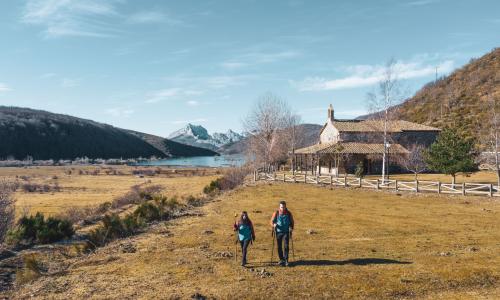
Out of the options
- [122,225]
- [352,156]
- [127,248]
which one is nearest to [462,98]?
[352,156]

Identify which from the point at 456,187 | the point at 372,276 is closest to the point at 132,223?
the point at 372,276

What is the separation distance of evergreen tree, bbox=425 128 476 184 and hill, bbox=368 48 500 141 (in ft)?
180

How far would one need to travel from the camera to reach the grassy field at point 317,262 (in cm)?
1320

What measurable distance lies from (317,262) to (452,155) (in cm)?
3268

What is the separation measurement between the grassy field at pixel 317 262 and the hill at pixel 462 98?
259ft

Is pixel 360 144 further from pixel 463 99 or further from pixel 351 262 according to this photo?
pixel 463 99

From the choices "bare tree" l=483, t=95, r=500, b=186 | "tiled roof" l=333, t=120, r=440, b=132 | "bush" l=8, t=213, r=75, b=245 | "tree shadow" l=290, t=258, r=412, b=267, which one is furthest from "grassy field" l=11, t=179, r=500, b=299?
"tiled roof" l=333, t=120, r=440, b=132

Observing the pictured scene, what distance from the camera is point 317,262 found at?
53.2ft

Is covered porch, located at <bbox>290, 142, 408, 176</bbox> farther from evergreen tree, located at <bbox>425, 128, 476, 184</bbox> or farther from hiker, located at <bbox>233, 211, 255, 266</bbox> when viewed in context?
hiker, located at <bbox>233, 211, 255, 266</bbox>

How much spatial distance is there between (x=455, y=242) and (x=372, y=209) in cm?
1188

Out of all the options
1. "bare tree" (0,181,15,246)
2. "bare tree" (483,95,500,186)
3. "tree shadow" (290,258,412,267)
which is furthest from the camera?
"bare tree" (483,95,500,186)

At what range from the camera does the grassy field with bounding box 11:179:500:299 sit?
43.3ft

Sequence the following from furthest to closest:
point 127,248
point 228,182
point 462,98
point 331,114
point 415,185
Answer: point 462,98
point 331,114
point 228,182
point 415,185
point 127,248

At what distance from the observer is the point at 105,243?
75.9 ft
